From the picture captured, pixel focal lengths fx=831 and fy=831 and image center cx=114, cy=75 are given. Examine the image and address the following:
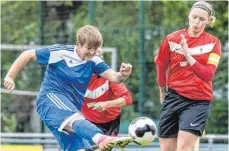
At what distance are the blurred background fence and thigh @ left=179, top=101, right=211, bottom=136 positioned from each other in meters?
5.53

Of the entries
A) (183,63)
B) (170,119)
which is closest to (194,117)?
(170,119)

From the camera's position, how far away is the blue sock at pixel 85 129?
23.1ft

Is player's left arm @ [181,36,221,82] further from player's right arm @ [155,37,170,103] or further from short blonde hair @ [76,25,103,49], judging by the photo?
short blonde hair @ [76,25,103,49]

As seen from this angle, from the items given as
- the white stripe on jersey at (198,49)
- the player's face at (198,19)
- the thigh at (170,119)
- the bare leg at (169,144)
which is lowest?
the bare leg at (169,144)

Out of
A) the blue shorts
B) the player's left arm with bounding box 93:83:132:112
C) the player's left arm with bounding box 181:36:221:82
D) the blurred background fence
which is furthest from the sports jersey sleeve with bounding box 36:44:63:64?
the blurred background fence

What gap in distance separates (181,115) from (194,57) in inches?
22.9

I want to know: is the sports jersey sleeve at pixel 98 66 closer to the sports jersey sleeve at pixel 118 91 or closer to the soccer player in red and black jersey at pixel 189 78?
the soccer player in red and black jersey at pixel 189 78

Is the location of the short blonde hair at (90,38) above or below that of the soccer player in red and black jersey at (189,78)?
above

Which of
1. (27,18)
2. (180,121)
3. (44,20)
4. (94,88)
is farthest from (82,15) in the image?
(180,121)

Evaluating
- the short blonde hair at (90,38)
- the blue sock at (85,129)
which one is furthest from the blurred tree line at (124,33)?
the blue sock at (85,129)

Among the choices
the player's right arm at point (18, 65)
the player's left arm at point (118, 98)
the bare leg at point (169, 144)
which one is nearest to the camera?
the player's right arm at point (18, 65)

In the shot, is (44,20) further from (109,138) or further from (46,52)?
(109,138)

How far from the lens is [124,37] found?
47.3 ft

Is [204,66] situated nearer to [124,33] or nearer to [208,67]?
[208,67]
